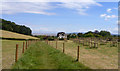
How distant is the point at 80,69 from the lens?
842 cm

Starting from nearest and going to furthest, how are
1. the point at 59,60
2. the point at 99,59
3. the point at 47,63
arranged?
the point at 47,63
the point at 59,60
the point at 99,59

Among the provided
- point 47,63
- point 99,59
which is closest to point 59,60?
point 47,63

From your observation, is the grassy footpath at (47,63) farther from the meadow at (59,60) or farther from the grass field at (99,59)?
the grass field at (99,59)

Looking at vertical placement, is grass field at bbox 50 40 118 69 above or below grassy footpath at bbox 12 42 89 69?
below

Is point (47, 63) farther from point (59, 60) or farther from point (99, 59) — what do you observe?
point (99, 59)

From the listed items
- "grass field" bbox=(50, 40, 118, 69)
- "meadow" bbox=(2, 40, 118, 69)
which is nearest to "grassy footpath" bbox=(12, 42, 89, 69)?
"meadow" bbox=(2, 40, 118, 69)

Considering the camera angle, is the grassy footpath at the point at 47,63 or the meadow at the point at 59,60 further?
the meadow at the point at 59,60

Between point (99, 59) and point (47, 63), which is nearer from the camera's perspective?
point (47, 63)

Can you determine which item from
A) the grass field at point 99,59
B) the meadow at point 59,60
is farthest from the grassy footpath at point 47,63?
the grass field at point 99,59

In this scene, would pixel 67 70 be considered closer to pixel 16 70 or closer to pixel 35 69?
pixel 35 69

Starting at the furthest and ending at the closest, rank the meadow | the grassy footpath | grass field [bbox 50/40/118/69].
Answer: grass field [bbox 50/40/118/69]
the meadow
the grassy footpath

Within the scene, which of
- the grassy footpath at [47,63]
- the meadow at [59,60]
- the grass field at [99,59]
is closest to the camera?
the grassy footpath at [47,63]

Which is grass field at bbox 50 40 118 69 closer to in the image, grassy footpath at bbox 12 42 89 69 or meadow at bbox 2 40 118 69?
meadow at bbox 2 40 118 69

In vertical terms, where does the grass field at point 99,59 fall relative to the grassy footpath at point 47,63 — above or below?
below
